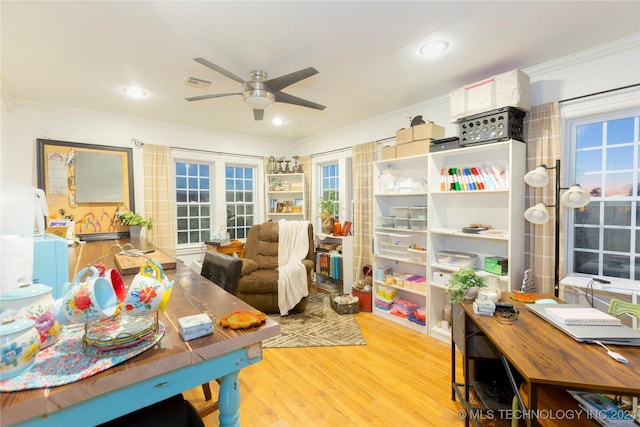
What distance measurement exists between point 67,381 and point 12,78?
326cm

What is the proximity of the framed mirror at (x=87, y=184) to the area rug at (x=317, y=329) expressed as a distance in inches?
94.6

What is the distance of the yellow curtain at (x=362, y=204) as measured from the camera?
3834mm

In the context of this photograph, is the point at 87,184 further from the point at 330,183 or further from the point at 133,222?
the point at 330,183

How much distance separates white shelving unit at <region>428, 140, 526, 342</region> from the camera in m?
2.41

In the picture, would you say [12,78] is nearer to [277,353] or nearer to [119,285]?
[119,285]

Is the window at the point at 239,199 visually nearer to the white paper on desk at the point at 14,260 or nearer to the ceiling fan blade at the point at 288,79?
the ceiling fan blade at the point at 288,79

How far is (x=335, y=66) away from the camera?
2.42 m

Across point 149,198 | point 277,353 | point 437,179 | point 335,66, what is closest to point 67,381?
point 277,353

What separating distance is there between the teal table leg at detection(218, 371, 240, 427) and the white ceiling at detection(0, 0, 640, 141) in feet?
6.24

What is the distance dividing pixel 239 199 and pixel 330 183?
156 cm

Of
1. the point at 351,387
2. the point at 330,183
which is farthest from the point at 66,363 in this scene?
the point at 330,183

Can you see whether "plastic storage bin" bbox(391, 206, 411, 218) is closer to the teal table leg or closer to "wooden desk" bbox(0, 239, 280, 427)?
"wooden desk" bbox(0, 239, 280, 427)

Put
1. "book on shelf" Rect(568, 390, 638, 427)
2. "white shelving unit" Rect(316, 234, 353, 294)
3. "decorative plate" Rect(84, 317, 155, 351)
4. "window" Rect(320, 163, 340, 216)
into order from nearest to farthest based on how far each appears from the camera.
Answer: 1. "decorative plate" Rect(84, 317, 155, 351)
2. "book on shelf" Rect(568, 390, 638, 427)
3. "white shelving unit" Rect(316, 234, 353, 294)
4. "window" Rect(320, 163, 340, 216)

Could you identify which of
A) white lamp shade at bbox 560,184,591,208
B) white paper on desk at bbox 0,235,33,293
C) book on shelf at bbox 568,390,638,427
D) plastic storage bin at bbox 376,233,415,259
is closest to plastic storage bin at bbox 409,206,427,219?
plastic storage bin at bbox 376,233,415,259
